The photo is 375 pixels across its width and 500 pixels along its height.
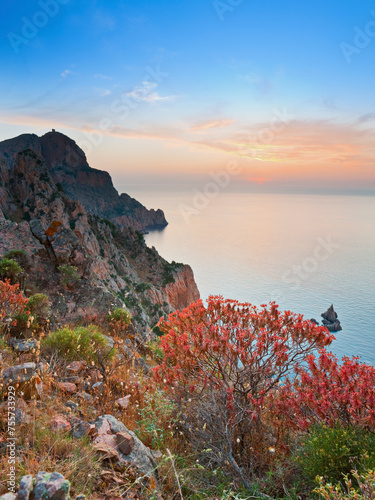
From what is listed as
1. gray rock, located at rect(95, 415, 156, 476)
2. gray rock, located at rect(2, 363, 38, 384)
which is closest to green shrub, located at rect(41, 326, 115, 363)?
gray rock, located at rect(2, 363, 38, 384)

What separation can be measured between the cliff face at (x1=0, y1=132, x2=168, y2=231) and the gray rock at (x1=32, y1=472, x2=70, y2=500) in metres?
111

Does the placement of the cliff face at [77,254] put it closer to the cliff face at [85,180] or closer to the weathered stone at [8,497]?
the weathered stone at [8,497]

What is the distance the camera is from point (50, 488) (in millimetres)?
2521

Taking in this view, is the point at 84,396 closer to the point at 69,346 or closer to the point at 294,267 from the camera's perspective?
the point at 69,346

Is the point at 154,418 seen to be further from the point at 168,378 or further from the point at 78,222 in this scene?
the point at 78,222

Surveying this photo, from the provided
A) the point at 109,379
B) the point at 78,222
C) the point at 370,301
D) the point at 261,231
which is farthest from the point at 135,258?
the point at 261,231

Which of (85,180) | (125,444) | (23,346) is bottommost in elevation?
(125,444)

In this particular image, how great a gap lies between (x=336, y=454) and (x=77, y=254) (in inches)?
452

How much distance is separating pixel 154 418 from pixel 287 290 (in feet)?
209

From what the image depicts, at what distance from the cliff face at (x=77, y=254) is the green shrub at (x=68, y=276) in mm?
87

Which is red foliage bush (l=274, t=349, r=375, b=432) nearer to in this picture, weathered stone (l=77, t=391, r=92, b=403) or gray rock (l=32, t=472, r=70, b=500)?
weathered stone (l=77, t=391, r=92, b=403)

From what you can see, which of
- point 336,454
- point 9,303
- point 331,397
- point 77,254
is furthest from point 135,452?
point 77,254

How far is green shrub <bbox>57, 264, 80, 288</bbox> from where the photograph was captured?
11.6 m

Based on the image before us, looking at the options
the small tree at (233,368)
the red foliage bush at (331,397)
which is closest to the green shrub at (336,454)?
the red foliage bush at (331,397)
